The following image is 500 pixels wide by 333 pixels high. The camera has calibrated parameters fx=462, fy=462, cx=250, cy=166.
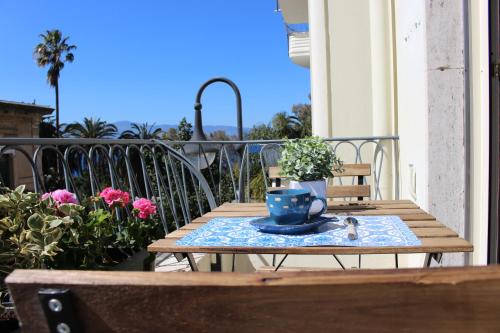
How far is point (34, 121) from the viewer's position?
2423 centimetres

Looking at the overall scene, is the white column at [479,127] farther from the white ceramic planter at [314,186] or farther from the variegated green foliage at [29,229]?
the variegated green foliage at [29,229]

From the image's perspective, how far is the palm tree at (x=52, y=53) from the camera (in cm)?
3793

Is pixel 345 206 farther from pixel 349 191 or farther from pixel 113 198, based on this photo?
pixel 113 198

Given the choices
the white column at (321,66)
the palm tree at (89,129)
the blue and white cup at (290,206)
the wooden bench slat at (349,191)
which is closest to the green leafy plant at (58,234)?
the blue and white cup at (290,206)

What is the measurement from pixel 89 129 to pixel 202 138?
3630cm

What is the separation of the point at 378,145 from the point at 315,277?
12.1 feet

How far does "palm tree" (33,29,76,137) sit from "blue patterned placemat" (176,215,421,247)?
39.3m

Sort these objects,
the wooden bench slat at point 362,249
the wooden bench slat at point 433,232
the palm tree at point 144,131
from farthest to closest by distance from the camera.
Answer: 1. the palm tree at point 144,131
2. the wooden bench slat at point 433,232
3. the wooden bench slat at point 362,249

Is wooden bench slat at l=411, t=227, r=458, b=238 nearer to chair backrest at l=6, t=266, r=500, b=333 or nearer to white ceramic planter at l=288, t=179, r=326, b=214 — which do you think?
white ceramic planter at l=288, t=179, r=326, b=214

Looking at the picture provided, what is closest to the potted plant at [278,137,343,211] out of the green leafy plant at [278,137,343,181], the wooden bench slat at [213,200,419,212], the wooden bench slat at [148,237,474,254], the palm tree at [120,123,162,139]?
the green leafy plant at [278,137,343,181]

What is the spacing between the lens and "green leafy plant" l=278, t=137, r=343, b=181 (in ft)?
5.82

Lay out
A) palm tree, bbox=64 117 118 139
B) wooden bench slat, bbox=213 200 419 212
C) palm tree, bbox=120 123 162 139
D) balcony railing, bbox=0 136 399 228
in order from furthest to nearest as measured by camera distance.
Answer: palm tree, bbox=64 117 118 139 < palm tree, bbox=120 123 162 139 < balcony railing, bbox=0 136 399 228 < wooden bench slat, bbox=213 200 419 212

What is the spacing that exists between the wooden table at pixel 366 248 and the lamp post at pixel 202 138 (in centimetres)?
219

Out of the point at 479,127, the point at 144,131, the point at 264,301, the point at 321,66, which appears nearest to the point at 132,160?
the point at 321,66
